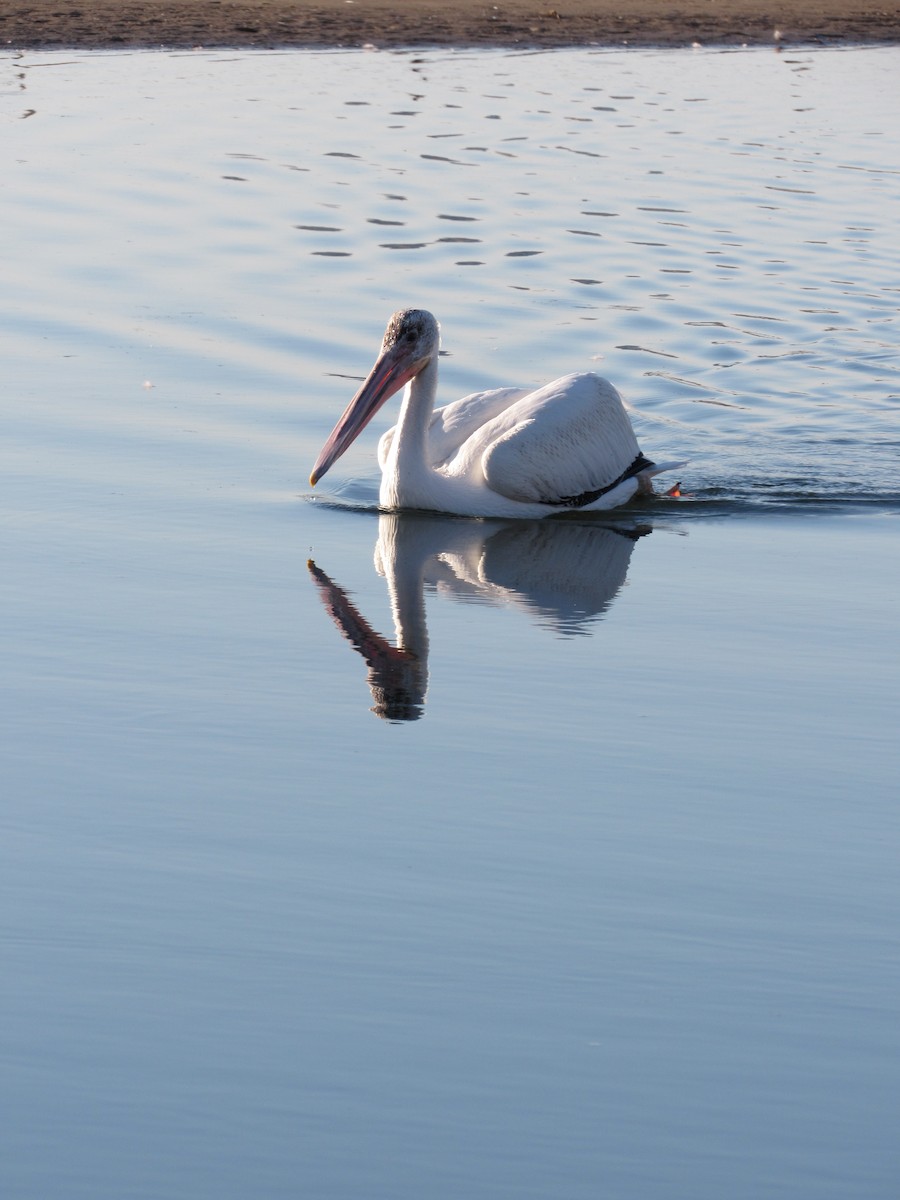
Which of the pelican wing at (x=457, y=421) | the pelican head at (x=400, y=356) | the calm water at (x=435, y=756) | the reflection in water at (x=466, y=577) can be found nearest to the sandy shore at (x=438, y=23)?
the calm water at (x=435, y=756)

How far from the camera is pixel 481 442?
7.29 meters

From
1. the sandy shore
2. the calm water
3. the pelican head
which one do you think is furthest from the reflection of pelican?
the sandy shore

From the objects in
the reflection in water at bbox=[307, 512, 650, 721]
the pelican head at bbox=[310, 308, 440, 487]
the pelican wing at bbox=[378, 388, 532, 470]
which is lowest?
the reflection in water at bbox=[307, 512, 650, 721]

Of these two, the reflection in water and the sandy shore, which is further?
the sandy shore

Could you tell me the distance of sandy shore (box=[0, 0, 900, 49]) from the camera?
2166 centimetres

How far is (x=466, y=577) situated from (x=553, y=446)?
3.12 feet

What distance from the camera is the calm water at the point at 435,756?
3104mm

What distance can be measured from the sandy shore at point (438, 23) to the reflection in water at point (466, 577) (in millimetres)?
15143

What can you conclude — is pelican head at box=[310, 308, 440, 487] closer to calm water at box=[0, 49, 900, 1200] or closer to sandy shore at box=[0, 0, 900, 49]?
calm water at box=[0, 49, 900, 1200]

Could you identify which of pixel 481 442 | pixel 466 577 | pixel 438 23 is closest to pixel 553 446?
pixel 481 442

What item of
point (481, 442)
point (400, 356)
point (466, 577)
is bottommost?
point (466, 577)

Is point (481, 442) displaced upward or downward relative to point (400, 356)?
downward

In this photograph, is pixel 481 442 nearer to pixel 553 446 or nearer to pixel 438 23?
pixel 553 446

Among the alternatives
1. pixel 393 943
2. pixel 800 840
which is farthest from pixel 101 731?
pixel 800 840
